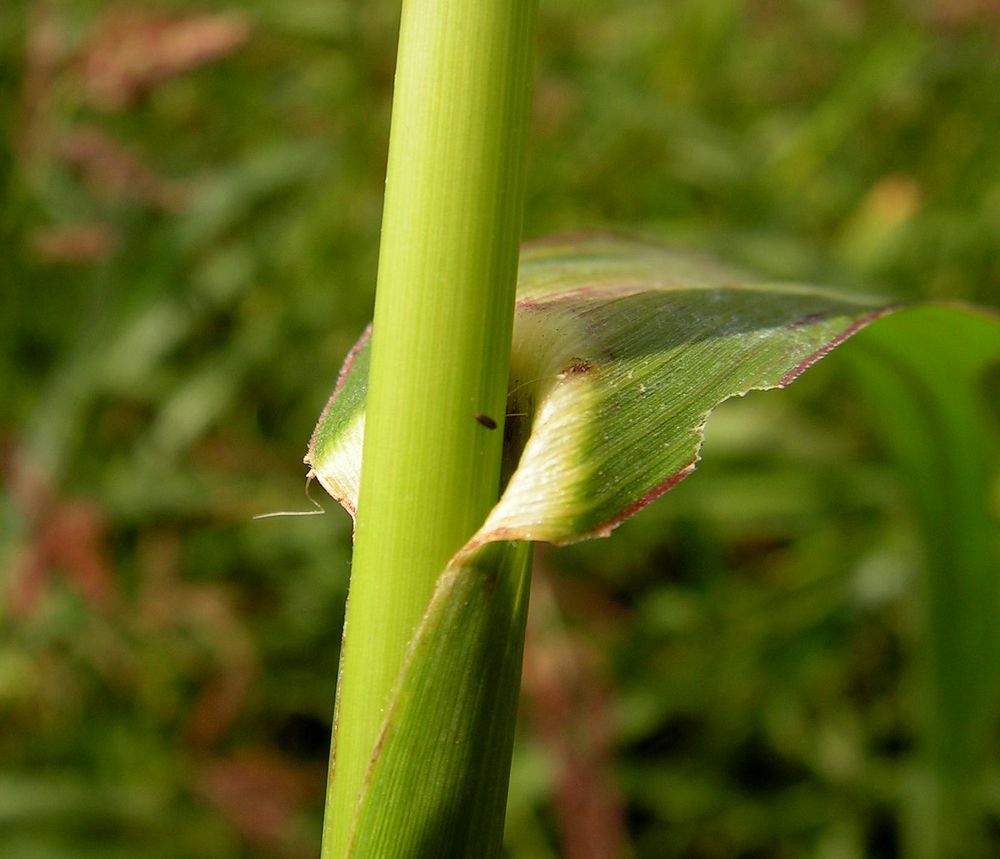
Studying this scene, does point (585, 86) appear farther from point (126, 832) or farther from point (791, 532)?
point (126, 832)

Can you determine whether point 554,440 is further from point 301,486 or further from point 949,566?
point 301,486

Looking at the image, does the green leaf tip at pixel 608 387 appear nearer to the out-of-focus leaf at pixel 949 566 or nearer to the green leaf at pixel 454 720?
the green leaf at pixel 454 720

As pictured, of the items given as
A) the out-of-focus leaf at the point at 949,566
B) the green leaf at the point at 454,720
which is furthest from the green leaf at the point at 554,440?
the out-of-focus leaf at the point at 949,566

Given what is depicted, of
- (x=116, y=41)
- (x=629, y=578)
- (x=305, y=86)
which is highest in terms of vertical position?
(x=305, y=86)

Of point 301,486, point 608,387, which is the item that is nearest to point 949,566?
point 608,387

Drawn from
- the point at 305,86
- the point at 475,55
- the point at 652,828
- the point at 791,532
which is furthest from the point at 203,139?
the point at 475,55

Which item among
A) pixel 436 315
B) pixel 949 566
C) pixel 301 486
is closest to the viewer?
pixel 436 315
